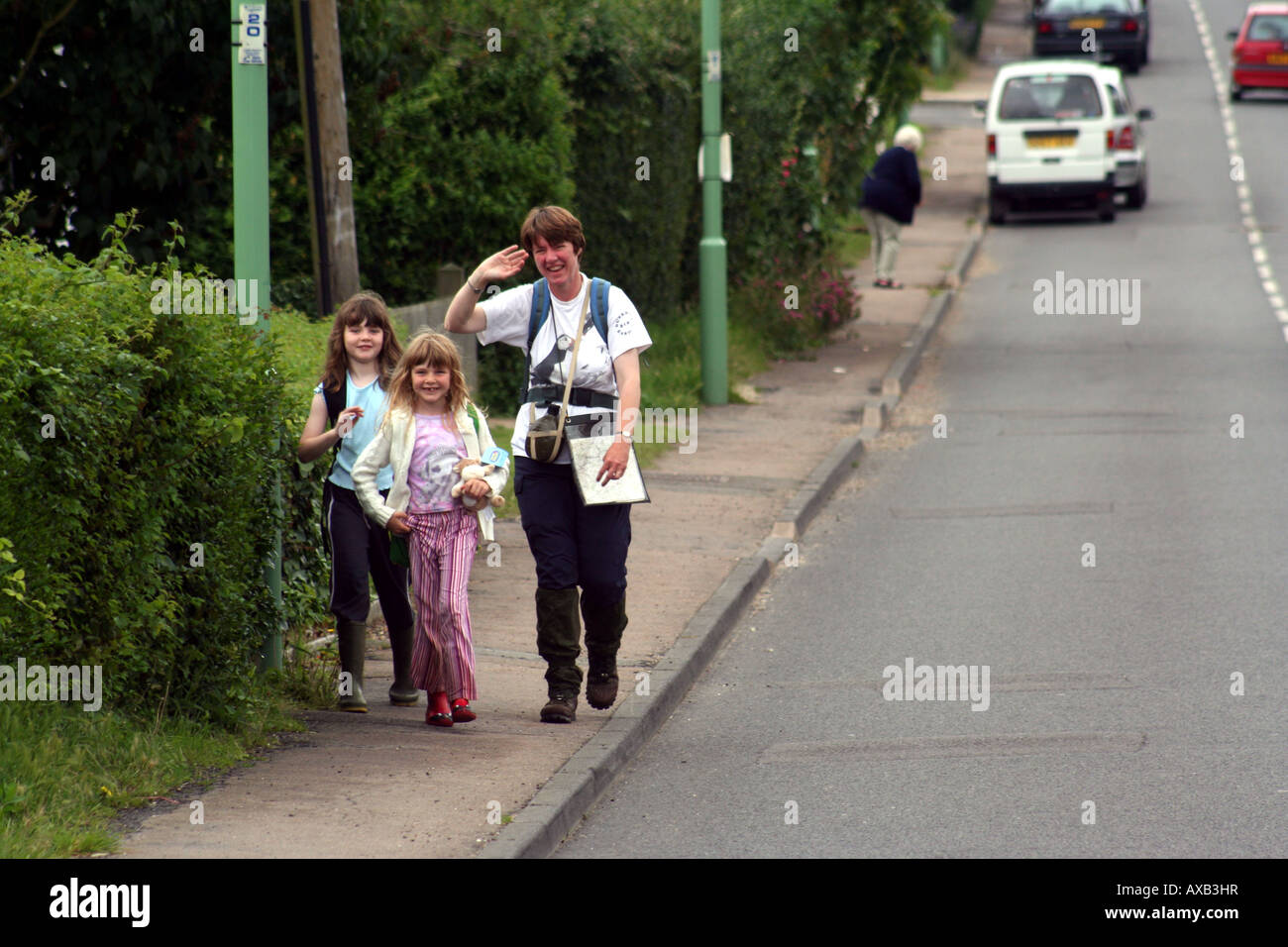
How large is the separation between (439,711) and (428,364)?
1.36m

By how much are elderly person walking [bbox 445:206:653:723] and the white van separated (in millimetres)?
22258

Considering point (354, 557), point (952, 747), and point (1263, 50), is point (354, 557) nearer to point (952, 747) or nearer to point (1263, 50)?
point (952, 747)

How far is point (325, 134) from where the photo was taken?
1045 centimetres

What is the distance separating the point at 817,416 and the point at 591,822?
10219mm

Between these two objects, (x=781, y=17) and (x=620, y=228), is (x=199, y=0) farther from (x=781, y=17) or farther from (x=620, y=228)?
(x=781, y=17)

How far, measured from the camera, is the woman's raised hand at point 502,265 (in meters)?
6.88

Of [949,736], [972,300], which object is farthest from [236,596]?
[972,300]

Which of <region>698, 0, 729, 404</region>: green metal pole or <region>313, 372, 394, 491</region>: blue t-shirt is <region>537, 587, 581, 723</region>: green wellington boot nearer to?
<region>313, 372, 394, 491</region>: blue t-shirt

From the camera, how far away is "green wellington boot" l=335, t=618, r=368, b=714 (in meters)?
7.62

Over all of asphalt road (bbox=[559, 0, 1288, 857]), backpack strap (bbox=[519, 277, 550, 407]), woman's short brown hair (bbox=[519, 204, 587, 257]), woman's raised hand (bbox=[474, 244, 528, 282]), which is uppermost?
woman's short brown hair (bbox=[519, 204, 587, 257])

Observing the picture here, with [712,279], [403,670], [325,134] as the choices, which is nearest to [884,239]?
[712,279]

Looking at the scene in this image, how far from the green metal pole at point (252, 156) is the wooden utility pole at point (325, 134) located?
9.13ft

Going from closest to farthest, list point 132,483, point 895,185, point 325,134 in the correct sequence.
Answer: point 132,483 < point 325,134 < point 895,185

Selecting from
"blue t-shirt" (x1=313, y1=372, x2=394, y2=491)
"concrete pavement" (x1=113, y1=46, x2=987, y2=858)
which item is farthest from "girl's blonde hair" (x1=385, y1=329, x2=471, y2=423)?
"concrete pavement" (x1=113, y1=46, x2=987, y2=858)
